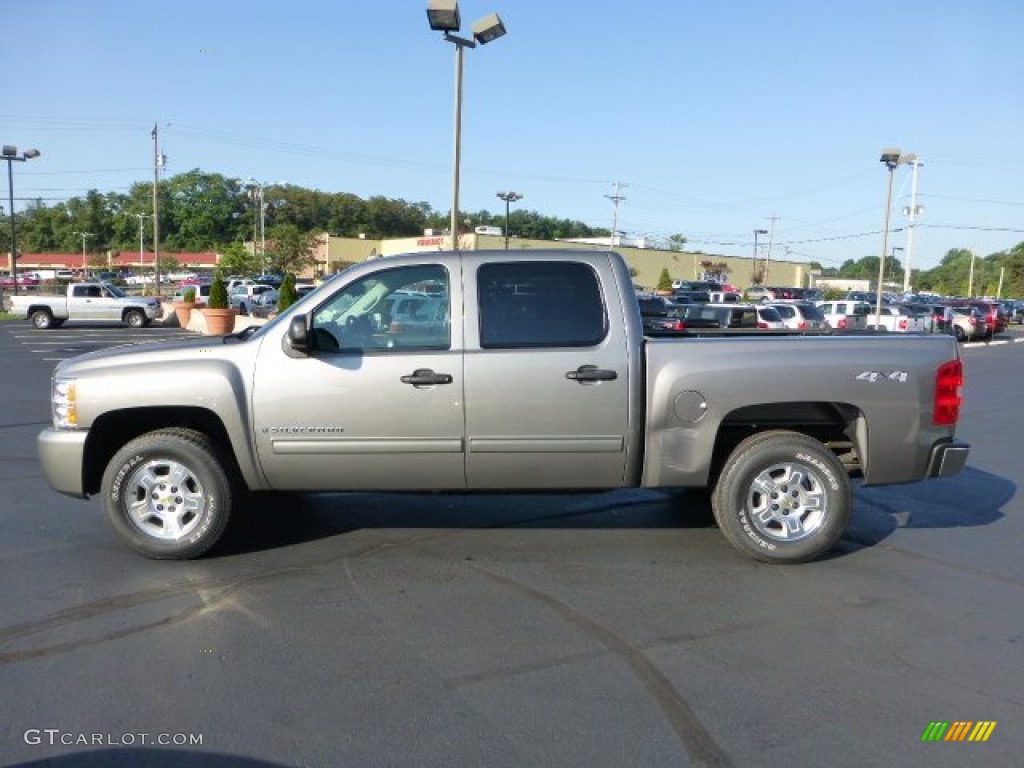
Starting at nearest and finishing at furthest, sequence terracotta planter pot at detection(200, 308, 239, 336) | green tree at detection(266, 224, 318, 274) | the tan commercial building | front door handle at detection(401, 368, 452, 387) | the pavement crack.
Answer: the pavement crack, front door handle at detection(401, 368, 452, 387), terracotta planter pot at detection(200, 308, 239, 336), green tree at detection(266, 224, 318, 274), the tan commercial building

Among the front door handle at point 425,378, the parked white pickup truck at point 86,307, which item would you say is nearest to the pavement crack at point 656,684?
the front door handle at point 425,378

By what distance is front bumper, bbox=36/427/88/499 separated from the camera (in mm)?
5543

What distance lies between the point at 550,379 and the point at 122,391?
2634mm

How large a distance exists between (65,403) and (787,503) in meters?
4.59

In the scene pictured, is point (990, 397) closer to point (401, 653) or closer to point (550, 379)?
point (550, 379)

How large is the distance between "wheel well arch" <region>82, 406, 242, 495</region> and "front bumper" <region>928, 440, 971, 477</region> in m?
4.40

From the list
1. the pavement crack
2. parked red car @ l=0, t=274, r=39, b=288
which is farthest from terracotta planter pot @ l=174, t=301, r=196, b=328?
parked red car @ l=0, t=274, r=39, b=288

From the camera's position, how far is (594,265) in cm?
569

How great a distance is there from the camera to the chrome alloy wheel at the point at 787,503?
5641 mm

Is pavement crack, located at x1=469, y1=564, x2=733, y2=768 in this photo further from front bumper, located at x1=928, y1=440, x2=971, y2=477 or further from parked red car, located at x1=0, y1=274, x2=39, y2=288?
parked red car, located at x1=0, y1=274, x2=39, y2=288

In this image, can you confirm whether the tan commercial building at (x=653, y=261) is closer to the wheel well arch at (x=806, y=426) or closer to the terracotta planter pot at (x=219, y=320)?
the terracotta planter pot at (x=219, y=320)

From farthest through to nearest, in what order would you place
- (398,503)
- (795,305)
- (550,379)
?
(795,305), (398,503), (550,379)

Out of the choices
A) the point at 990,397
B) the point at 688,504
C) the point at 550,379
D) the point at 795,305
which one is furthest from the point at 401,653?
the point at 795,305

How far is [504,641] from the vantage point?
4422 mm
